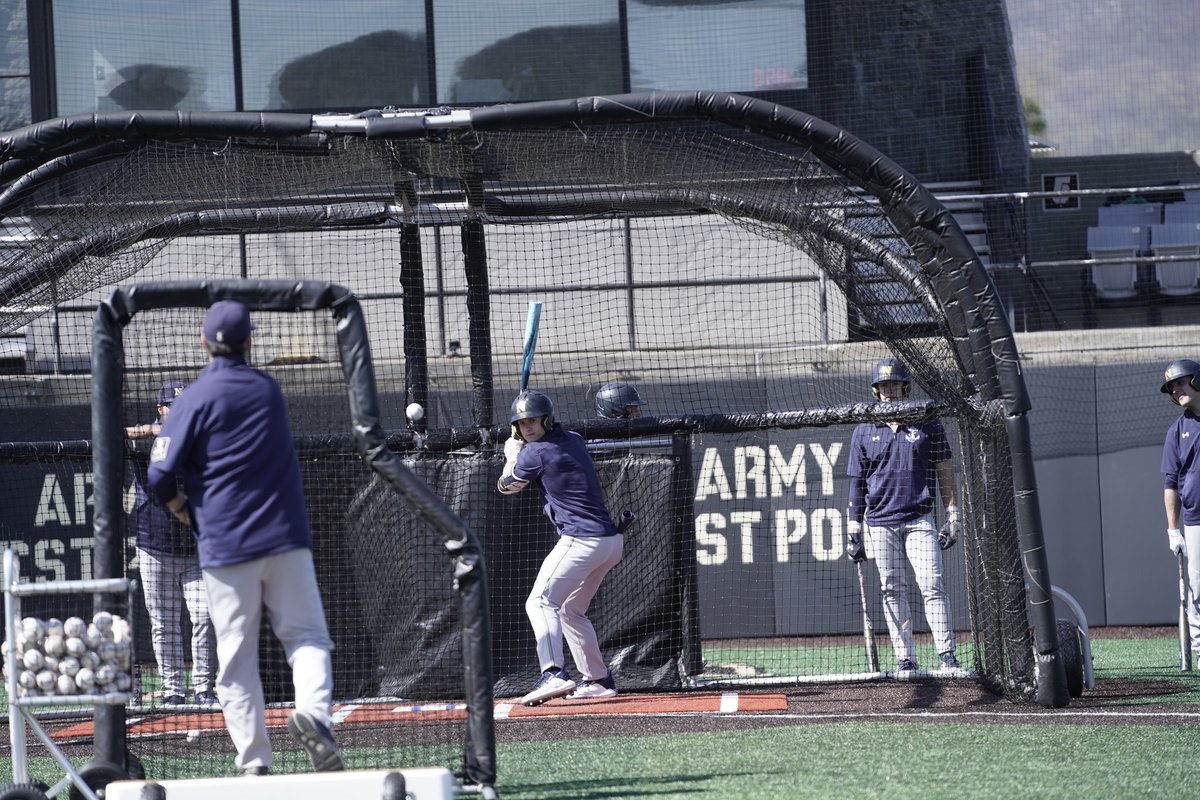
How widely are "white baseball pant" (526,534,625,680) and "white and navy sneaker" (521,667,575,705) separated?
0.17 feet

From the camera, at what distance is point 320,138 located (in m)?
7.81

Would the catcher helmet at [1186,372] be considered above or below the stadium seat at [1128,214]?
below

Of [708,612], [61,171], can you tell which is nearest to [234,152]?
[61,171]

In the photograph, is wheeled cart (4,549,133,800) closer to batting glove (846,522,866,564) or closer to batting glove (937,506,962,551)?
batting glove (846,522,866,564)

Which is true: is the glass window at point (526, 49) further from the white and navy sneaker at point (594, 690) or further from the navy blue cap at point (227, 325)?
the navy blue cap at point (227, 325)

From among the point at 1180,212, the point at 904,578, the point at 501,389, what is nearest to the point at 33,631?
the point at 904,578

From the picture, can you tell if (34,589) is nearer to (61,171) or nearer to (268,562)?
(268,562)

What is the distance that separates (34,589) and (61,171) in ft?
13.5

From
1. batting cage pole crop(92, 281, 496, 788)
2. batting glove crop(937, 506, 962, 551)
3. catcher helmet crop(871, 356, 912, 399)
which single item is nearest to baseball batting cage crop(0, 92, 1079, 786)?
batting cage pole crop(92, 281, 496, 788)

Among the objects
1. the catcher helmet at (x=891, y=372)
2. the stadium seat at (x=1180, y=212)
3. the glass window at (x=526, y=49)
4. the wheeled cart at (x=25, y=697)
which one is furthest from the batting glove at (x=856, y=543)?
the stadium seat at (x=1180, y=212)

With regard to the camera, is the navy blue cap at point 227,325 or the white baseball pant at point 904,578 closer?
the navy blue cap at point 227,325

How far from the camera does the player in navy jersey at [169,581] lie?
886 cm

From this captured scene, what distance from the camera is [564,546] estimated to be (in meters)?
8.79

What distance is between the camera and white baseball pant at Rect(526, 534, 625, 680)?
28.6 feet
